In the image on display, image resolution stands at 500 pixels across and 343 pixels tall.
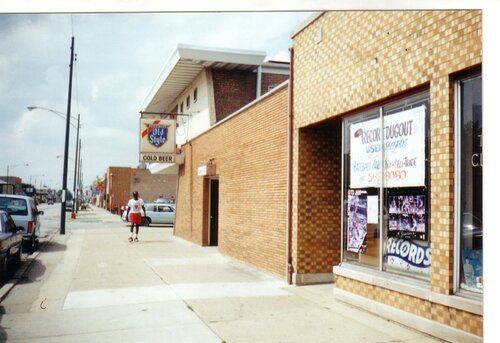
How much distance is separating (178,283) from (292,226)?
8.13 ft

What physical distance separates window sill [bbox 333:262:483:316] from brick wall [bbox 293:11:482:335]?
83 millimetres

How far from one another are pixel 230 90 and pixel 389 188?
12.3 meters

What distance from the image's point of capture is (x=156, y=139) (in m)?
18.8

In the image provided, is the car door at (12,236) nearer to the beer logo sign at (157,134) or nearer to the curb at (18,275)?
the curb at (18,275)

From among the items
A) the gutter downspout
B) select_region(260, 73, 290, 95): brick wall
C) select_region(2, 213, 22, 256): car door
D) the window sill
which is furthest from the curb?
select_region(260, 73, 290, 95): brick wall

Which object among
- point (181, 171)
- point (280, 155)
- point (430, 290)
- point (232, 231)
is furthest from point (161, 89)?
point (430, 290)

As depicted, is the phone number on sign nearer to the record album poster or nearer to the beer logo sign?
the record album poster

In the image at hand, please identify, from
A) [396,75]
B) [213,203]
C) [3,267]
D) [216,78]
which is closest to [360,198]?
[396,75]

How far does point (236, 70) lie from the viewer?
1898 centimetres

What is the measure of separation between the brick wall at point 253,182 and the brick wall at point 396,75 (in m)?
1.04

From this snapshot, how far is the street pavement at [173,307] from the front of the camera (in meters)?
6.05

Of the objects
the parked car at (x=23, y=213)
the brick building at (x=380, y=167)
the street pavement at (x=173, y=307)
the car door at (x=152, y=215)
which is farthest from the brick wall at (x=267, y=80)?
the car door at (x=152, y=215)

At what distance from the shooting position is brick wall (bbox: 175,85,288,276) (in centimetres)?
1060
